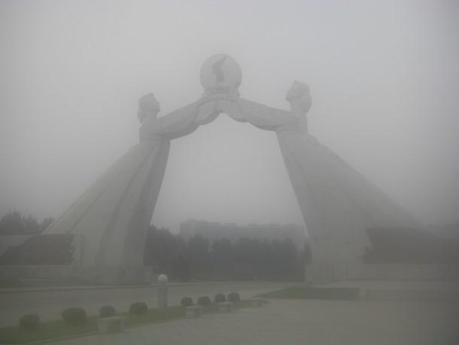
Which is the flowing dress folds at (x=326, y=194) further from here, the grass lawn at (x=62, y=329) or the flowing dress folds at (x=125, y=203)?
the grass lawn at (x=62, y=329)

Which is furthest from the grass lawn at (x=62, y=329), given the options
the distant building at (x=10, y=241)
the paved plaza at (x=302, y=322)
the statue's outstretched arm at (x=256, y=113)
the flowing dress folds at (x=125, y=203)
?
the statue's outstretched arm at (x=256, y=113)

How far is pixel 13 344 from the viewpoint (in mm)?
5746

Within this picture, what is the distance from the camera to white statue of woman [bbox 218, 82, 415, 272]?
15.7 m

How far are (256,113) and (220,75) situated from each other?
1.75m

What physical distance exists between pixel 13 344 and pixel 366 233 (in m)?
11.4

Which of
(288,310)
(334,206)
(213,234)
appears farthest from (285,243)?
(288,310)

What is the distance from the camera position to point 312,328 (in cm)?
726

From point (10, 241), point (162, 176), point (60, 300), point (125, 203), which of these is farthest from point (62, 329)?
point (162, 176)

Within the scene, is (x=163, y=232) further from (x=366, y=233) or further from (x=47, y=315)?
(x=47, y=315)

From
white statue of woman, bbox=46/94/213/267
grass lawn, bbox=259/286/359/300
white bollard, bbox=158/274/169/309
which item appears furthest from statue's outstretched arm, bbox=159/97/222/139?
white bollard, bbox=158/274/169/309

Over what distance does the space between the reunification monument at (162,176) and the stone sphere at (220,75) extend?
32mm

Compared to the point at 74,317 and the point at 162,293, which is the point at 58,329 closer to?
the point at 74,317

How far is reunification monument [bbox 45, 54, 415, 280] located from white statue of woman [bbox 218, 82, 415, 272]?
3 cm

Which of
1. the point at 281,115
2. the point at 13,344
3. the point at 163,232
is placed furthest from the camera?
the point at 163,232
